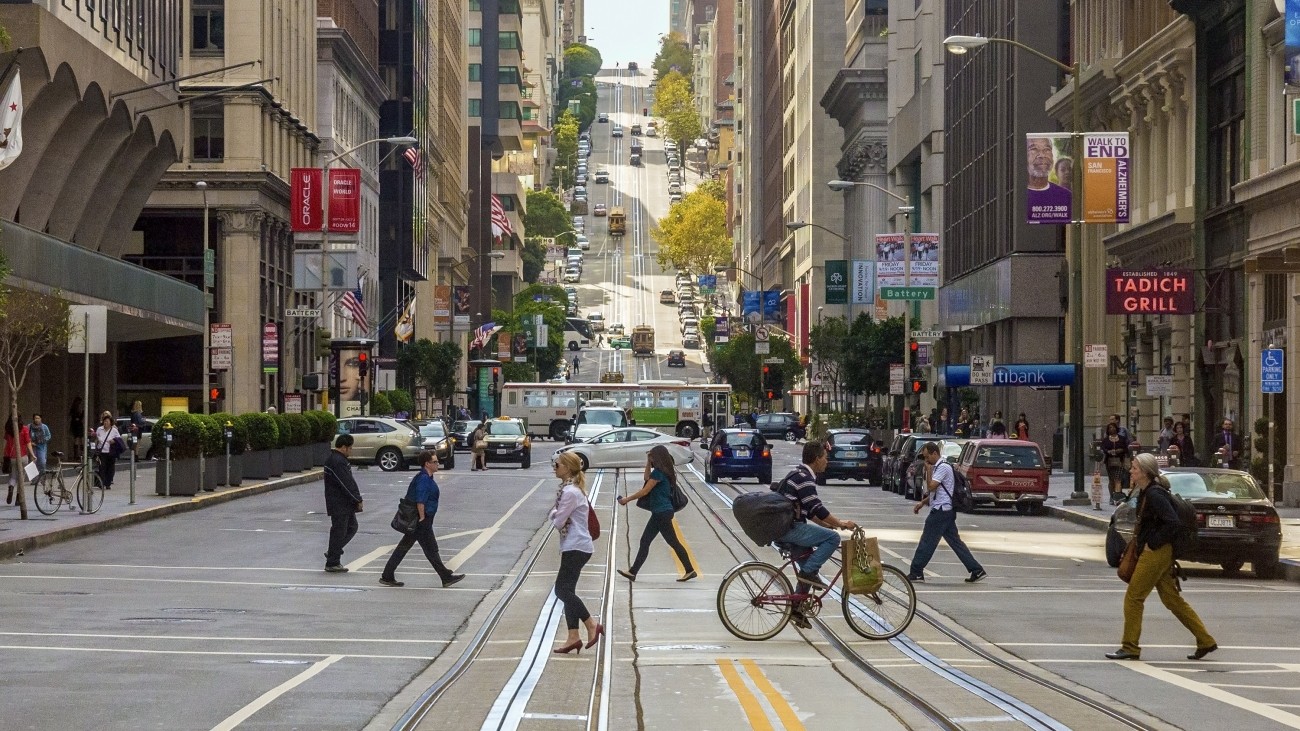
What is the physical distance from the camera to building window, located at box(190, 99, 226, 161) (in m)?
71.9

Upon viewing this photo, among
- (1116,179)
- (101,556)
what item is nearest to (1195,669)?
(101,556)

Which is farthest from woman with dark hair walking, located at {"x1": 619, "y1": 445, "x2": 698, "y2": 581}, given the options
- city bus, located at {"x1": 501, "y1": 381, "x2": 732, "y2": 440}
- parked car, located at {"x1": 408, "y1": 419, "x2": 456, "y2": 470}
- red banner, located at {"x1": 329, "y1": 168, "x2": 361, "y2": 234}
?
city bus, located at {"x1": 501, "y1": 381, "x2": 732, "y2": 440}

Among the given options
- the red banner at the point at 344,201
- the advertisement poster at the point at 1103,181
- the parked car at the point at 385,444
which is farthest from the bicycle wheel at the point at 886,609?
the red banner at the point at 344,201

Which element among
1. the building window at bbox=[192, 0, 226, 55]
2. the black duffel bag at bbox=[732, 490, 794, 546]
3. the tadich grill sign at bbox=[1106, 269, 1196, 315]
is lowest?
the black duffel bag at bbox=[732, 490, 794, 546]

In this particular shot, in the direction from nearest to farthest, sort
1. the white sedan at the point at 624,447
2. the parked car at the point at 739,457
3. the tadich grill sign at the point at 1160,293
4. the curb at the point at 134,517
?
Result: the curb at the point at 134,517, the tadich grill sign at the point at 1160,293, the parked car at the point at 739,457, the white sedan at the point at 624,447

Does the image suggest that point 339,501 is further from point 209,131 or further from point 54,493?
point 209,131

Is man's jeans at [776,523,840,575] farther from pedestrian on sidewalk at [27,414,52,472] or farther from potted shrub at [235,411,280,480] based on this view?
potted shrub at [235,411,280,480]

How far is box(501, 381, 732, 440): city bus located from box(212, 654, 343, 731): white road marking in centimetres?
8427

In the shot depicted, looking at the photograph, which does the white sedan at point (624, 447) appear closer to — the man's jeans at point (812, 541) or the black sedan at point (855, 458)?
the black sedan at point (855, 458)

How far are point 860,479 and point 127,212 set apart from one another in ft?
78.5

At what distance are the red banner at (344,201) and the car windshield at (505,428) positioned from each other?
7765 mm

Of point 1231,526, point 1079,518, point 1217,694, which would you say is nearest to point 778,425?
point 1079,518

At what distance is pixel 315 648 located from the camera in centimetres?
1650

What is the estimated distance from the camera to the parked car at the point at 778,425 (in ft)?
322
